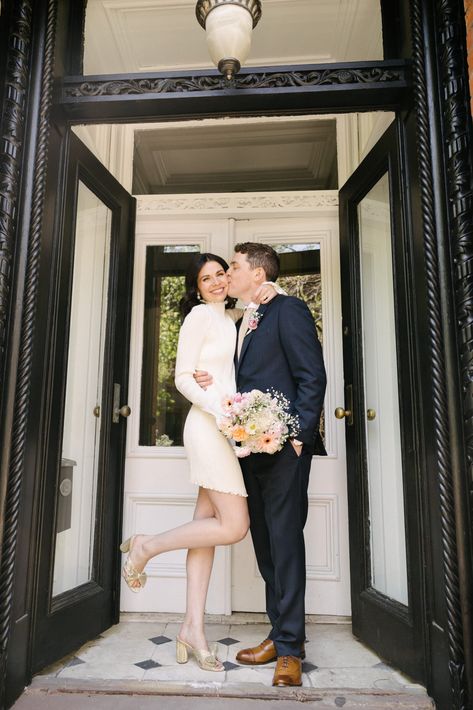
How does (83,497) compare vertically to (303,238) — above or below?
below

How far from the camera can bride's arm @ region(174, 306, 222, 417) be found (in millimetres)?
2336

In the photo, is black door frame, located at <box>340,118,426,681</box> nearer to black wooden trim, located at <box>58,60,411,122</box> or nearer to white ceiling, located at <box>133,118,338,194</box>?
black wooden trim, located at <box>58,60,411,122</box>

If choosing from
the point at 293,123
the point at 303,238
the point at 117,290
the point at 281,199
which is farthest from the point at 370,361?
the point at 293,123

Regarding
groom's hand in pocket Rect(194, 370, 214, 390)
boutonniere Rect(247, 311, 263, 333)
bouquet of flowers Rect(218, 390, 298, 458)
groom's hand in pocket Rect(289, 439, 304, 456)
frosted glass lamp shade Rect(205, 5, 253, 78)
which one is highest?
frosted glass lamp shade Rect(205, 5, 253, 78)

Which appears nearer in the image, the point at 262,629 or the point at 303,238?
the point at 262,629

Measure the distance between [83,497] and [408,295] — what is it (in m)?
1.91

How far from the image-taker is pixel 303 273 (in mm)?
3297

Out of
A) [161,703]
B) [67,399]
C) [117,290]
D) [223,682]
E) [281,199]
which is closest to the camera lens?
[161,703]

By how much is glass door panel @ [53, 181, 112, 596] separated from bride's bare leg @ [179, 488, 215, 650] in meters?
0.61

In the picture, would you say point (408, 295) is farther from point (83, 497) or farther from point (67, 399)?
point (83, 497)

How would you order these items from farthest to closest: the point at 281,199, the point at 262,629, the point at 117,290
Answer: the point at 281,199 < the point at 117,290 < the point at 262,629

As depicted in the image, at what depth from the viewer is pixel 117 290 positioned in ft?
9.90

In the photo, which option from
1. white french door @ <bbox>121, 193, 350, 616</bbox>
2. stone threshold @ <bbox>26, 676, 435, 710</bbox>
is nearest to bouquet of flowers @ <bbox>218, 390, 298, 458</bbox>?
stone threshold @ <bbox>26, 676, 435, 710</bbox>

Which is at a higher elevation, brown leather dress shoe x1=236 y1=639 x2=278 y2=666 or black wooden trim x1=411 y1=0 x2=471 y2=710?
black wooden trim x1=411 y1=0 x2=471 y2=710
